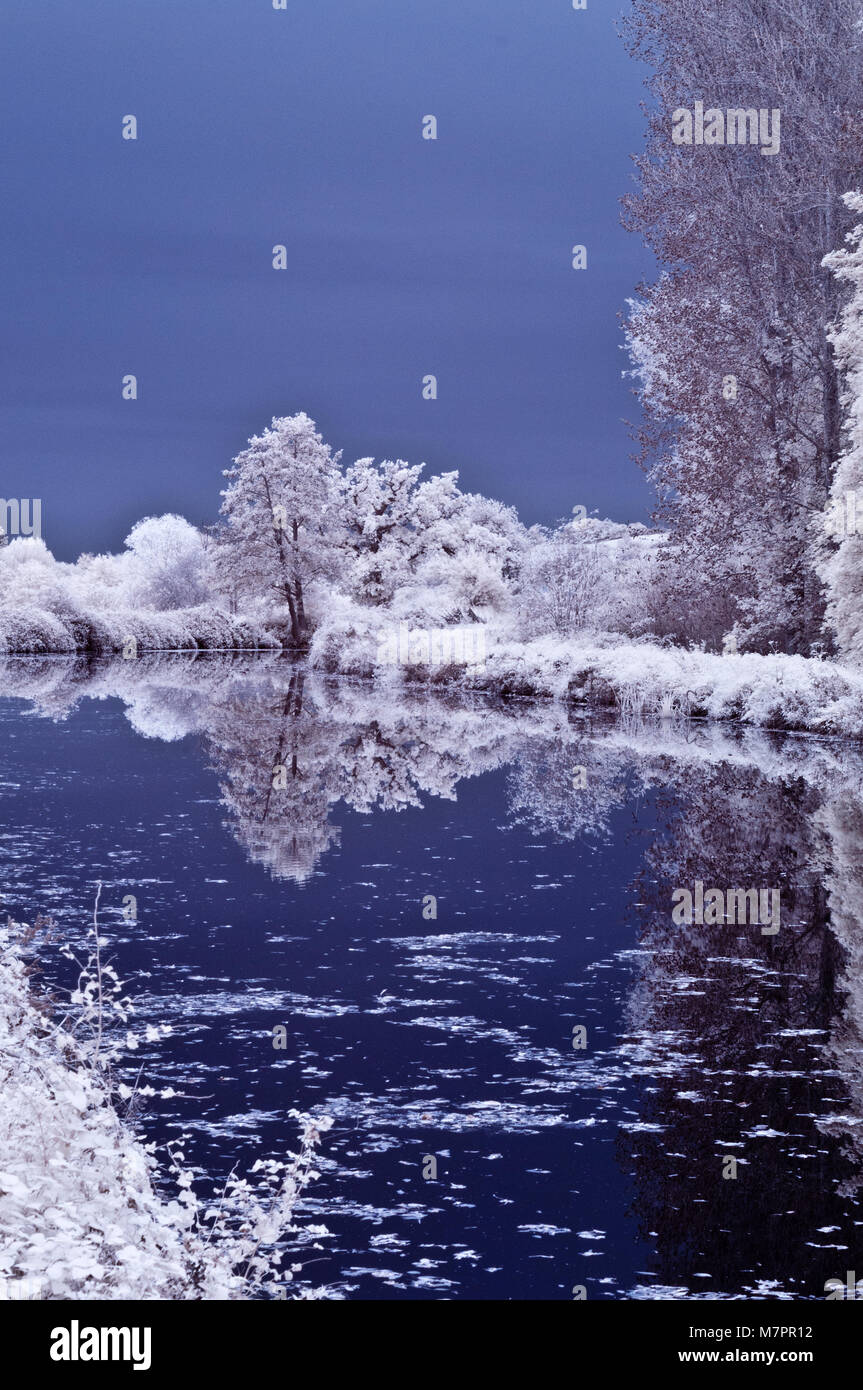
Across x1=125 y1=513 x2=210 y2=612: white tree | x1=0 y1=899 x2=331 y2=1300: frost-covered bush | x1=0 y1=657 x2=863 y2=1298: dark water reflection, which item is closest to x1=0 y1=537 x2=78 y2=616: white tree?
x1=125 y1=513 x2=210 y2=612: white tree

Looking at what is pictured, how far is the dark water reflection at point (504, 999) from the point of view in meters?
4.83

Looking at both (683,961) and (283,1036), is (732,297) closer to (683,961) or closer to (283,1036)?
(683,961)

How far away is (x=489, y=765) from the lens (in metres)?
19.0

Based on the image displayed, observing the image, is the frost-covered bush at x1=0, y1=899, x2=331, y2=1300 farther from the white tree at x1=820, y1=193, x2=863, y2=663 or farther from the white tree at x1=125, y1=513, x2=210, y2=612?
the white tree at x1=125, y1=513, x2=210, y2=612

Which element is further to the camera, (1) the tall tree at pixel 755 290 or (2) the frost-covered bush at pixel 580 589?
(2) the frost-covered bush at pixel 580 589

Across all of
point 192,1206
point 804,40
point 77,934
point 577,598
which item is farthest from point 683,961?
point 577,598

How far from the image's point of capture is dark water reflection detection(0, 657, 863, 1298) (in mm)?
4828

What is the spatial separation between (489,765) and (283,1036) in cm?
1212
